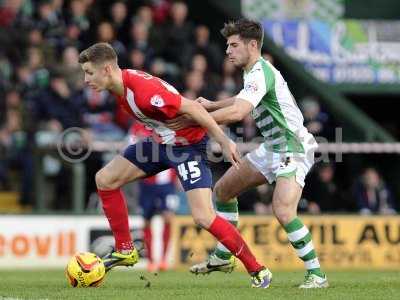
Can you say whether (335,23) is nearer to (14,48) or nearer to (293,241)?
(14,48)

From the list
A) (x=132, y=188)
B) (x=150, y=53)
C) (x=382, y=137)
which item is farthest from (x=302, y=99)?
(x=132, y=188)

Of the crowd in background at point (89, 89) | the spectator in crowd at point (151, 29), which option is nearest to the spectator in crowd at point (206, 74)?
the crowd in background at point (89, 89)

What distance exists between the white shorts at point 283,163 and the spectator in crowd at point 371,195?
24.5 ft

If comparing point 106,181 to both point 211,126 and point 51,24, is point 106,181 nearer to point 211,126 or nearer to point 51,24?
point 211,126

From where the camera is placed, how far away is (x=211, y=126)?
9016 mm

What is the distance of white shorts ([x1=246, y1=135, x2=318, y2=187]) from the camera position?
9758 millimetres

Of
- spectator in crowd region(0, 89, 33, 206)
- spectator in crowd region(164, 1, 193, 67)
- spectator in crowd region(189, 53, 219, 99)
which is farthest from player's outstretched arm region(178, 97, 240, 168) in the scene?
spectator in crowd region(164, 1, 193, 67)

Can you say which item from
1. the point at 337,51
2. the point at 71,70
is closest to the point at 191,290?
the point at 71,70

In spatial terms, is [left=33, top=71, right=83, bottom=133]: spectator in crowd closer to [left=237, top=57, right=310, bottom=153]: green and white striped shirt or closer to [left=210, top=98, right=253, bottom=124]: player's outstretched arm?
[left=237, top=57, right=310, bottom=153]: green and white striped shirt

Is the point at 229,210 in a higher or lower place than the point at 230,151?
lower

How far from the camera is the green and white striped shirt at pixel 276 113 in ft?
31.3

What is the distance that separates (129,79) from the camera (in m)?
9.28

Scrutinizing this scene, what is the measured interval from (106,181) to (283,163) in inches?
62.7

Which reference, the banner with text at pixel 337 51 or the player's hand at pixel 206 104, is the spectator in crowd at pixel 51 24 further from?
the player's hand at pixel 206 104
